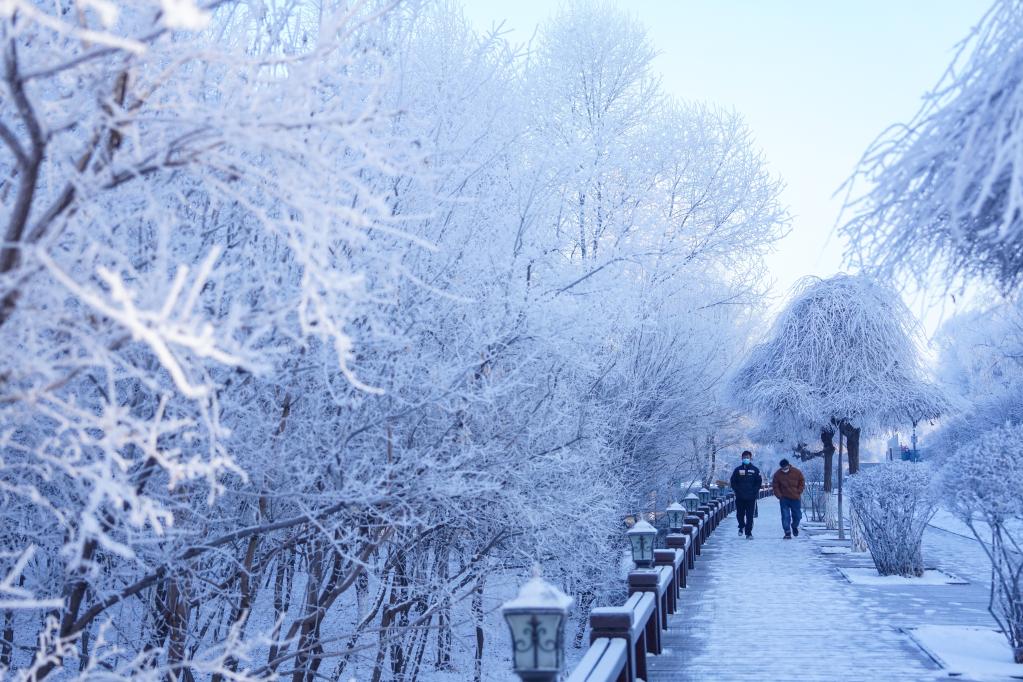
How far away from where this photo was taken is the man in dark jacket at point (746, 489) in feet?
63.9

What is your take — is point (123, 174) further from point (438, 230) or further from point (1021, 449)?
point (1021, 449)

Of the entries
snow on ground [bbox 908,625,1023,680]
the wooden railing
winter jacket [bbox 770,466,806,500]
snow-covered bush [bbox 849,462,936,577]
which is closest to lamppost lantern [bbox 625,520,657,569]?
the wooden railing

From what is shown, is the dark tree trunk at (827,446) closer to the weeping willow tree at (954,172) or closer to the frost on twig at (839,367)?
the frost on twig at (839,367)

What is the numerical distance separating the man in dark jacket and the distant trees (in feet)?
Result: 32.5

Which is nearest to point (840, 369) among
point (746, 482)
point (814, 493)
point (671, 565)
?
point (746, 482)

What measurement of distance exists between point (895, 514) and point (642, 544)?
5.14 m

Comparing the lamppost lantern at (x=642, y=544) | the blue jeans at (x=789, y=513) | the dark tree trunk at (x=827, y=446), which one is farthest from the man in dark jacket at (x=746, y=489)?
the lamppost lantern at (x=642, y=544)

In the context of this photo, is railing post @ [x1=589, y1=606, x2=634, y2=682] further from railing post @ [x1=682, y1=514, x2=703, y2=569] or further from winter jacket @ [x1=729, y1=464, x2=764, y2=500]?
winter jacket @ [x1=729, y1=464, x2=764, y2=500]

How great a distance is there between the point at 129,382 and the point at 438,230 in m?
2.12

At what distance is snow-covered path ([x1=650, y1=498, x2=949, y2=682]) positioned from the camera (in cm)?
778

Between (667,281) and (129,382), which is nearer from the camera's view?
(129,382)

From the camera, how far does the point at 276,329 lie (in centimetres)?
488

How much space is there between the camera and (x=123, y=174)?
9.50 ft

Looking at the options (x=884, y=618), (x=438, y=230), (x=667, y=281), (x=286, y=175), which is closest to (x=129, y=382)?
(x=438, y=230)
